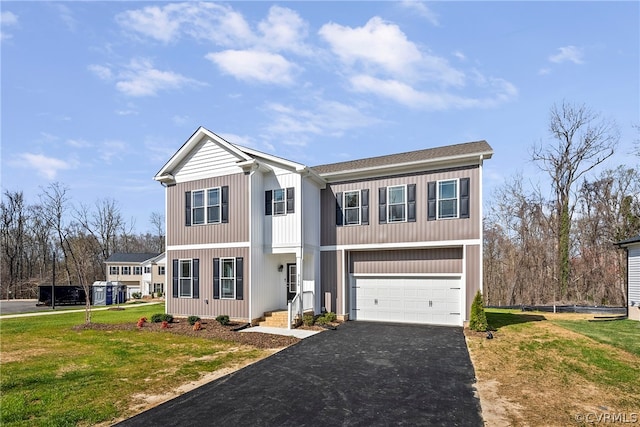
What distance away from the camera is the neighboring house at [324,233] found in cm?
1353

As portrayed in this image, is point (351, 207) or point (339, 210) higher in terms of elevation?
point (351, 207)

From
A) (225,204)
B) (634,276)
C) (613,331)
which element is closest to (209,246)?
(225,204)

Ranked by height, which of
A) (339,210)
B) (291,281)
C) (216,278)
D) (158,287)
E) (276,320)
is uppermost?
(339,210)

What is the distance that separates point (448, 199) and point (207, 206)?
9761mm

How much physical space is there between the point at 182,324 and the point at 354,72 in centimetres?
1155

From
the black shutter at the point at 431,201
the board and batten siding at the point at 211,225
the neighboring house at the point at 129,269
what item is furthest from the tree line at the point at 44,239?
the black shutter at the point at 431,201

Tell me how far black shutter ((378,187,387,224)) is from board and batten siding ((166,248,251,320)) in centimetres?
552

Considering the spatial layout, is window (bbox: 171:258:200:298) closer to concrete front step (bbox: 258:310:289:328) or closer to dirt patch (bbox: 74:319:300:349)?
dirt patch (bbox: 74:319:300:349)

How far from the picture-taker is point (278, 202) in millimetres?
14672

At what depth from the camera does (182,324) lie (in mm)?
14055

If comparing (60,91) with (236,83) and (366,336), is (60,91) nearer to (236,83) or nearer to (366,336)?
(236,83)

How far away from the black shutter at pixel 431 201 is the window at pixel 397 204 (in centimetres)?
90

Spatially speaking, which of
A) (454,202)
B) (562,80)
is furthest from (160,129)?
(562,80)

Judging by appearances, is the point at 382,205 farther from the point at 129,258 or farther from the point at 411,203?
the point at 129,258
